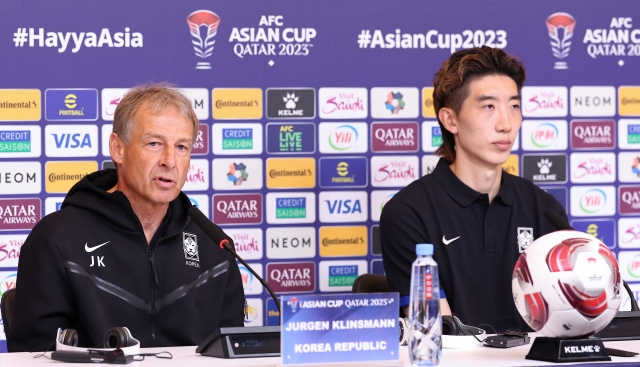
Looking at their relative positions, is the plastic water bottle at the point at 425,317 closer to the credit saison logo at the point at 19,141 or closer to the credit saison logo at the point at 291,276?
the credit saison logo at the point at 291,276

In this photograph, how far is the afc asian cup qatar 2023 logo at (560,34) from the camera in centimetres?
356

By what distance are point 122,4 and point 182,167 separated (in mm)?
1014

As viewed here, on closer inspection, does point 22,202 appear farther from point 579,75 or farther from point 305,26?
point 579,75

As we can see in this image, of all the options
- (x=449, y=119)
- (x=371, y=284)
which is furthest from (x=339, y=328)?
(x=449, y=119)

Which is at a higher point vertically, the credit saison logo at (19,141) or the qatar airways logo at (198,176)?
the credit saison logo at (19,141)

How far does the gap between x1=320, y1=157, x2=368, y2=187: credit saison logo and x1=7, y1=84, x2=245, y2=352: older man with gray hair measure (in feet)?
2.77

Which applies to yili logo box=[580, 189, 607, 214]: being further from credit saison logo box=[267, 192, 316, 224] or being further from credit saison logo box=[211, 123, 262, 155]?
credit saison logo box=[211, 123, 262, 155]

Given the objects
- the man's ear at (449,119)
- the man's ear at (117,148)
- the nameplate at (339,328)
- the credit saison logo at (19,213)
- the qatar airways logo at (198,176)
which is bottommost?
the nameplate at (339,328)

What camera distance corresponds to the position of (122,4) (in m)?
3.24

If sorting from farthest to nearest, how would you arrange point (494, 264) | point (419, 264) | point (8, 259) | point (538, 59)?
1. point (538, 59)
2. point (8, 259)
3. point (494, 264)
4. point (419, 264)

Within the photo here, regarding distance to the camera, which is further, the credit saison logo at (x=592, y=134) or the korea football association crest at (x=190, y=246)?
the credit saison logo at (x=592, y=134)

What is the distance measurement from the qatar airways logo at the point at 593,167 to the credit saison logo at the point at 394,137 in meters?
0.68

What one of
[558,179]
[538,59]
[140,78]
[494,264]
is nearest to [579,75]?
[538,59]

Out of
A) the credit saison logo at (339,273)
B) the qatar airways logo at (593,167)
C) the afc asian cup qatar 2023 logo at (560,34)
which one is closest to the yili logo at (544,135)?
the qatar airways logo at (593,167)
